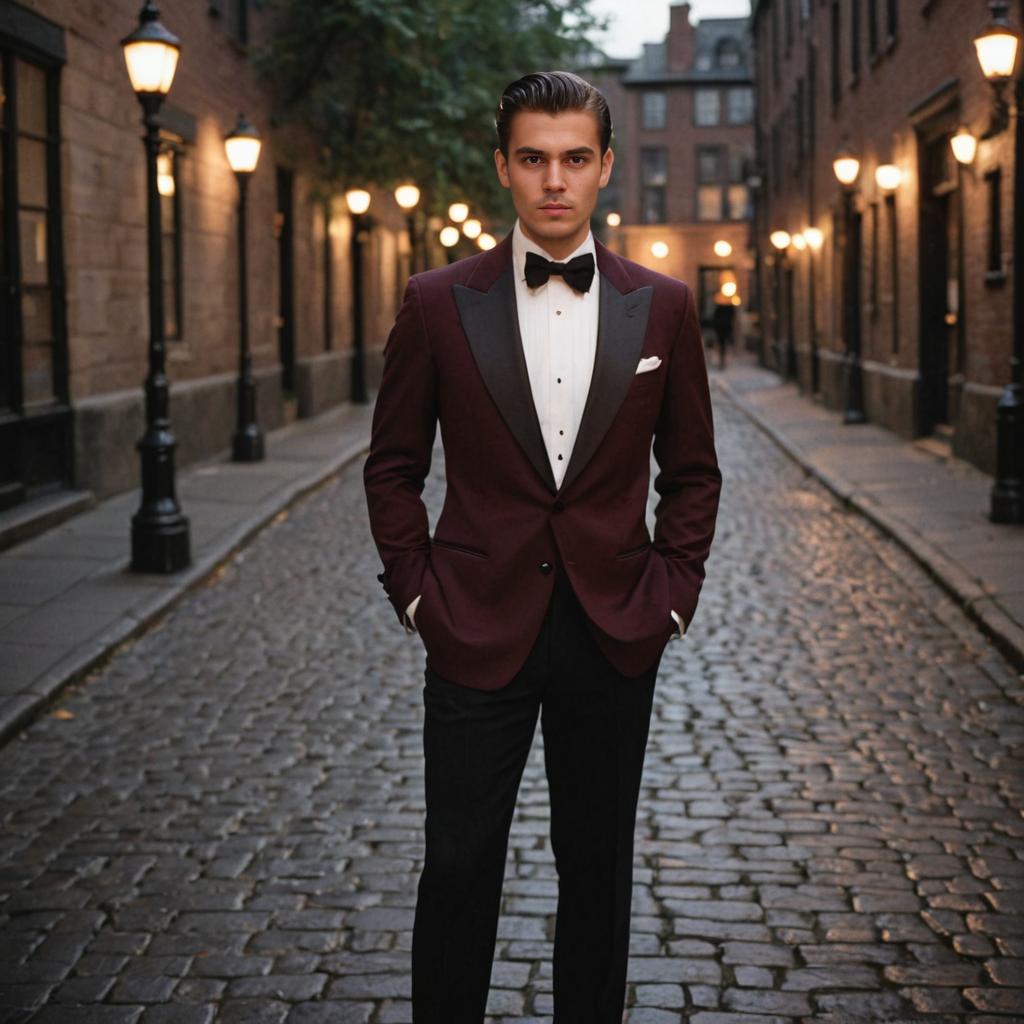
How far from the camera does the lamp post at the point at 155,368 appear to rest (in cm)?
1056

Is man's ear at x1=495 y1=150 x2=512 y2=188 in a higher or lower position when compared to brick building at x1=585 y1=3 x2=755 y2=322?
lower

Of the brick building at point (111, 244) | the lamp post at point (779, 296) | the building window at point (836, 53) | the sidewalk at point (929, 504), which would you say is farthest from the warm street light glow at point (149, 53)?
the lamp post at point (779, 296)

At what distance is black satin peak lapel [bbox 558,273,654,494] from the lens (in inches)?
122

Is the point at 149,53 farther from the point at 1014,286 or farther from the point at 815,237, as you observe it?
the point at 815,237

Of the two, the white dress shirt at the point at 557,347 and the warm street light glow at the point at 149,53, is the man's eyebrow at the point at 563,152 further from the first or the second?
the warm street light glow at the point at 149,53

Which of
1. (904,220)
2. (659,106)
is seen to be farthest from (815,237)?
Answer: (659,106)

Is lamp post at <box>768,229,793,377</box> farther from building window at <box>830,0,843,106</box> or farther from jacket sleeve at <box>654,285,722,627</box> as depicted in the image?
jacket sleeve at <box>654,285,722,627</box>

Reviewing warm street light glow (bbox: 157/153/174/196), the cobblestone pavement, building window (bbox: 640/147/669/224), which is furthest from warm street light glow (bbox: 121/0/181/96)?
building window (bbox: 640/147/669/224)

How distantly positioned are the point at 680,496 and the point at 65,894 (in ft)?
8.41

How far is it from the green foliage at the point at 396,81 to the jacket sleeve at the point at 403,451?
19.0 meters

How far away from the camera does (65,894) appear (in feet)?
15.9

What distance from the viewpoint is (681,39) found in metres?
68.9

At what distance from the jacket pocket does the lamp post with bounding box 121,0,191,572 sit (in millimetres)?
7624

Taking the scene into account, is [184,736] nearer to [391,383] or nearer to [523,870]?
[523,870]
